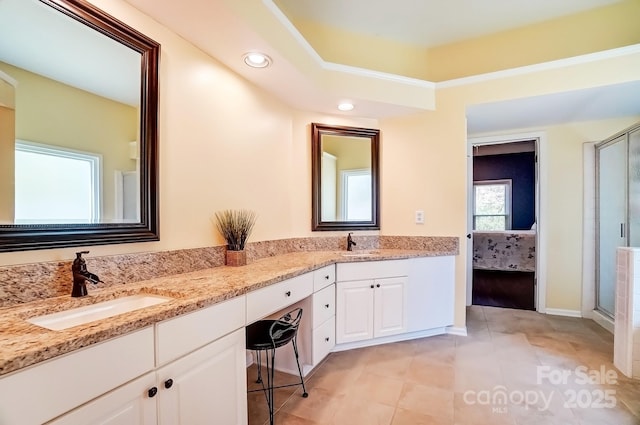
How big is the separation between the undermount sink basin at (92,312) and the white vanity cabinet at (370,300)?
146cm

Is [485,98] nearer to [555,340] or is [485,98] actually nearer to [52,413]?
[555,340]

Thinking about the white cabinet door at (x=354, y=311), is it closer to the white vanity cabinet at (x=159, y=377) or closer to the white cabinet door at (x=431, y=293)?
the white cabinet door at (x=431, y=293)

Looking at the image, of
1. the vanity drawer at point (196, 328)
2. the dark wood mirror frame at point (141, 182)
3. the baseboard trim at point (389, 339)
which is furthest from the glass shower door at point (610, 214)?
the dark wood mirror frame at point (141, 182)

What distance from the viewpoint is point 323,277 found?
89.9 inches

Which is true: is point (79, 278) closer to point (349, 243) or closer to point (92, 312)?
point (92, 312)

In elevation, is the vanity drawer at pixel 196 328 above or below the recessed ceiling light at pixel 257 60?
below

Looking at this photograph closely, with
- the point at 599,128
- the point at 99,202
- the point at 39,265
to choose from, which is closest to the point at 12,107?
the point at 99,202

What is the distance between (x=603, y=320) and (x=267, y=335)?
3501 millimetres

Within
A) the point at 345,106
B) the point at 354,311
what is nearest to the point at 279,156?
the point at 345,106

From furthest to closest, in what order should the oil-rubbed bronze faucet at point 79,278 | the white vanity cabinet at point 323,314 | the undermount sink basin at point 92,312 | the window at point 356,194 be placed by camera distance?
the window at point 356,194 → the white vanity cabinet at point 323,314 → the oil-rubbed bronze faucet at point 79,278 → the undermount sink basin at point 92,312

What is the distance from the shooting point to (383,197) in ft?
10.4

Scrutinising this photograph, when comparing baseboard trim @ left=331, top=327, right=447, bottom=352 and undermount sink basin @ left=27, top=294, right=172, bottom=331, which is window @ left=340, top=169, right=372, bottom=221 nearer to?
baseboard trim @ left=331, top=327, right=447, bottom=352

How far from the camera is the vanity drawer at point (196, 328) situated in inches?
43.1

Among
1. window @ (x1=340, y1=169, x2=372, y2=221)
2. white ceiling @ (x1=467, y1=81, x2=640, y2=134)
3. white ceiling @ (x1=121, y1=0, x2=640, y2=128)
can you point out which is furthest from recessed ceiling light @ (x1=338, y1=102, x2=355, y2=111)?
white ceiling @ (x1=467, y1=81, x2=640, y2=134)
